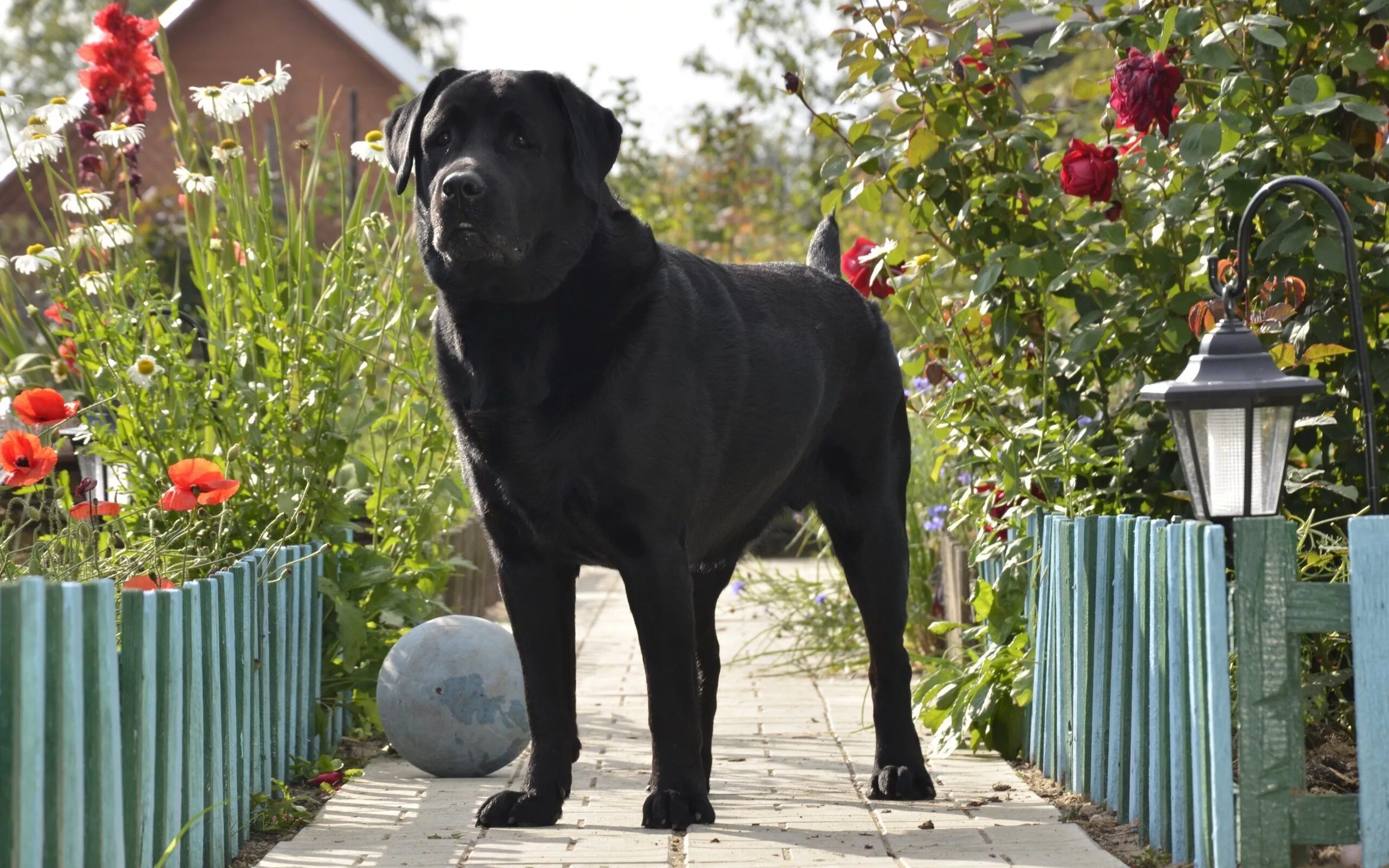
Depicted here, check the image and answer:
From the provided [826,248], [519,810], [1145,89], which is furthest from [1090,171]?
Answer: [519,810]

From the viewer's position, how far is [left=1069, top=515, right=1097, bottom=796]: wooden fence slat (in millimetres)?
3463

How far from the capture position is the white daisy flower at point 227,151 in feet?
14.8

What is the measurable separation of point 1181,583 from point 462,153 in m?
1.70

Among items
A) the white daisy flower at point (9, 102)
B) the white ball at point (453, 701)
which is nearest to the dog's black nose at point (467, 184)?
the white ball at point (453, 701)

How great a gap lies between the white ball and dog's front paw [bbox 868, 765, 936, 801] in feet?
2.99

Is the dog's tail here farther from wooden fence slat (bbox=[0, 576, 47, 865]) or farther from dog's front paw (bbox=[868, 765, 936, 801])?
wooden fence slat (bbox=[0, 576, 47, 865])

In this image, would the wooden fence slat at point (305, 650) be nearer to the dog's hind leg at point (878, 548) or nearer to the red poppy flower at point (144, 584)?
the red poppy flower at point (144, 584)

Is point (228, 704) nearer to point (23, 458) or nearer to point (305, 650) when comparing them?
point (23, 458)

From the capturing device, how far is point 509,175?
3.22 meters

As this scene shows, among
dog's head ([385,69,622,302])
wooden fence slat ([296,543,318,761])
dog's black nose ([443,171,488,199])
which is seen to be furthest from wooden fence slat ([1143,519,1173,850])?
wooden fence slat ([296,543,318,761])

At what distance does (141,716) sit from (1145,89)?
8.33 feet

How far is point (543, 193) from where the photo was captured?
3.32 m

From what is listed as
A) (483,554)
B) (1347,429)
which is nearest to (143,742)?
(1347,429)

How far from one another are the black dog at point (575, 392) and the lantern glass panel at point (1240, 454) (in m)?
1.11
